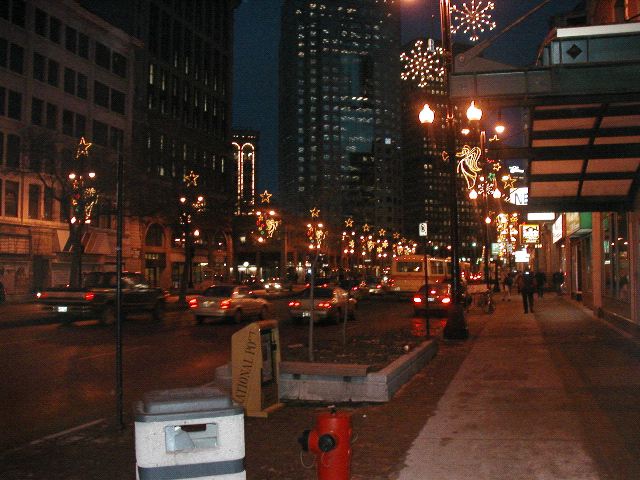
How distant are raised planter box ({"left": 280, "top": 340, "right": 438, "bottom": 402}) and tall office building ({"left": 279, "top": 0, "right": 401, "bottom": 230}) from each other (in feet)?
322

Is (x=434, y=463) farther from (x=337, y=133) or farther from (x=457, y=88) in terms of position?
(x=337, y=133)

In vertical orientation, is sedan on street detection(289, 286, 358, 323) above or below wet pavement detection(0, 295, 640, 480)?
above

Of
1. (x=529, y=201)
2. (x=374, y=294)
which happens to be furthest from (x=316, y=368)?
(x=374, y=294)

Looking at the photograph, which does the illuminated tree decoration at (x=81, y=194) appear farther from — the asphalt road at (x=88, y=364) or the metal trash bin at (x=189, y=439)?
the metal trash bin at (x=189, y=439)

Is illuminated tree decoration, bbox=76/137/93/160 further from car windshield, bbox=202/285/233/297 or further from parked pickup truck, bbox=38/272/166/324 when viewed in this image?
car windshield, bbox=202/285/233/297

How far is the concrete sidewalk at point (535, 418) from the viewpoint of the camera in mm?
6781

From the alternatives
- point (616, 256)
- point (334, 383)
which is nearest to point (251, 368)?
point (334, 383)

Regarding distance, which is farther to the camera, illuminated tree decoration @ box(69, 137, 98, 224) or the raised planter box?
illuminated tree decoration @ box(69, 137, 98, 224)

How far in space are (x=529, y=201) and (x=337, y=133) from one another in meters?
114

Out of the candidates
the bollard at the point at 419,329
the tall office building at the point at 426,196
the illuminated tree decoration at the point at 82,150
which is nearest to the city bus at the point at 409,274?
the tall office building at the point at 426,196

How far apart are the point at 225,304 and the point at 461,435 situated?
62.1 feet

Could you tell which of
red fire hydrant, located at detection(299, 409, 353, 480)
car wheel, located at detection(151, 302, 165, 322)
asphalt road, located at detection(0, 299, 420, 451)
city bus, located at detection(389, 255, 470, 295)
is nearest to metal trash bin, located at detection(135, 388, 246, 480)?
red fire hydrant, located at detection(299, 409, 353, 480)

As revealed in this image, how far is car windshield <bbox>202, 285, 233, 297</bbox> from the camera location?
26750mm

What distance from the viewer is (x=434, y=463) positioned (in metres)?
6.94
